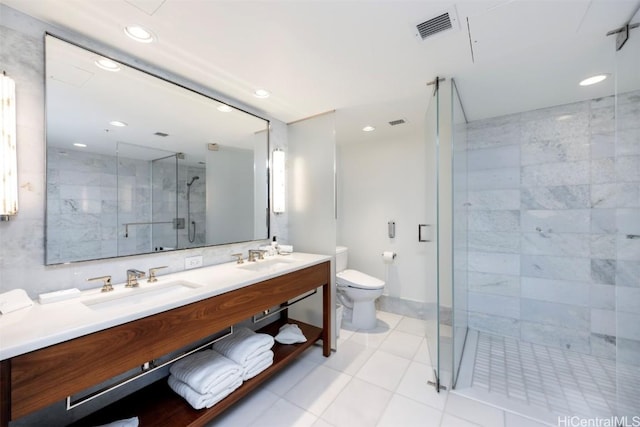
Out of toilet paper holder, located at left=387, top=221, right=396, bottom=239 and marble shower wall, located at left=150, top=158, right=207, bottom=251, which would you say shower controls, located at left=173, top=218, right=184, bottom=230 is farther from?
toilet paper holder, located at left=387, top=221, right=396, bottom=239

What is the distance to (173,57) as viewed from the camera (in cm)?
151

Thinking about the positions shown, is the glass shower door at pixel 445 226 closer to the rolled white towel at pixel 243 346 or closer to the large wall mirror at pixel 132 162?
the rolled white towel at pixel 243 346

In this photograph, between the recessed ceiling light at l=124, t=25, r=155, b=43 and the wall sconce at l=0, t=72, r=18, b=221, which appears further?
the recessed ceiling light at l=124, t=25, r=155, b=43

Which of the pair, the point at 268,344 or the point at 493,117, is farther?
the point at 493,117

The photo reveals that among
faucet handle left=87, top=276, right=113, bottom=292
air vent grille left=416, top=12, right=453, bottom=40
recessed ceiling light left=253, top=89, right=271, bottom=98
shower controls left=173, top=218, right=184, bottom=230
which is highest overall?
air vent grille left=416, top=12, right=453, bottom=40

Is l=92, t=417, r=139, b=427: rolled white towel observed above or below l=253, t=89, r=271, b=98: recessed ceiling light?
below

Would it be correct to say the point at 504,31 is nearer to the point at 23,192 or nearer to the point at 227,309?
the point at 227,309

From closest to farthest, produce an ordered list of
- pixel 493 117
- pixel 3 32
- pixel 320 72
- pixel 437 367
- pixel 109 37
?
1. pixel 3 32
2. pixel 109 37
3. pixel 320 72
4. pixel 437 367
5. pixel 493 117

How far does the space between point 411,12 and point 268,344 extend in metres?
2.09

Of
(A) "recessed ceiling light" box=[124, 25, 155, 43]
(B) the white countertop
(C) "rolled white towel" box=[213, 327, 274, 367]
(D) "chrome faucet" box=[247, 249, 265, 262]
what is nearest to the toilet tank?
(D) "chrome faucet" box=[247, 249, 265, 262]

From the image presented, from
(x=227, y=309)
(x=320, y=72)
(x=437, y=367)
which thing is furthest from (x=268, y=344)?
(x=320, y=72)

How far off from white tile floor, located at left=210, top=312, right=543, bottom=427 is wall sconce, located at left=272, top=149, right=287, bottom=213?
1364mm

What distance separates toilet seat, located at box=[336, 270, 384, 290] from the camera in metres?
2.65

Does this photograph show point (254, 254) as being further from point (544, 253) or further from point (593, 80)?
point (593, 80)
